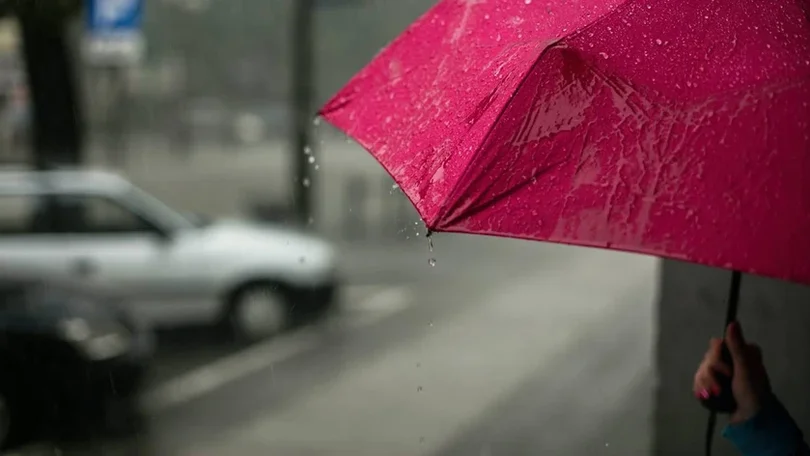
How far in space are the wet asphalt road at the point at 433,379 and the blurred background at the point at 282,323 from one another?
26 mm

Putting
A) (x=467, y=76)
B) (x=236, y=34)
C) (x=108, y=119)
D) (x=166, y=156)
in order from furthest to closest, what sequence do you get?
(x=166, y=156)
(x=236, y=34)
(x=108, y=119)
(x=467, y=76)

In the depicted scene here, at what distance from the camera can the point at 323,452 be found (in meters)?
5.38

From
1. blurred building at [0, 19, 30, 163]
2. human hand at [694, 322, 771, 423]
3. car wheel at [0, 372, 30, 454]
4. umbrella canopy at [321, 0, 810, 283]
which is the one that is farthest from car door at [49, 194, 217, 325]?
blurred building at [0, 19, 30, 163]

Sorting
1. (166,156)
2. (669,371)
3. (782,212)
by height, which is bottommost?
(166,156)

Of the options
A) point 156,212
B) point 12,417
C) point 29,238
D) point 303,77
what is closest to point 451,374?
point 156,212

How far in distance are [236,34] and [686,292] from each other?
27657 millimetres

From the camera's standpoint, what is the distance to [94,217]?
761 centimetres

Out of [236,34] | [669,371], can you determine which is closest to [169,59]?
[236,34]

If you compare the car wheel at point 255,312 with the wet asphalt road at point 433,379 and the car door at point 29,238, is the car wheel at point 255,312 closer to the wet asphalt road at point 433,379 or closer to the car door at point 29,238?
the wet asphalt road at point 433,379

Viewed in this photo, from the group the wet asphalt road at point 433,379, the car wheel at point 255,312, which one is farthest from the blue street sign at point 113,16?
the wet asphalt road at point 433,379

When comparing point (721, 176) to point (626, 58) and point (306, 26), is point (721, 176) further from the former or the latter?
point (306, 26)

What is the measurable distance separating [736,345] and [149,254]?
21.6 feet

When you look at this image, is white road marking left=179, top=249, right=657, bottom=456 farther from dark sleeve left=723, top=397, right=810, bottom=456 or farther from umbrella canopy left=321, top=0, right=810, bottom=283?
umbrella canopy left=321, top=0, right=810, bottom=283

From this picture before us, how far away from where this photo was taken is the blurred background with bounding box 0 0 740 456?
536 centimetres
